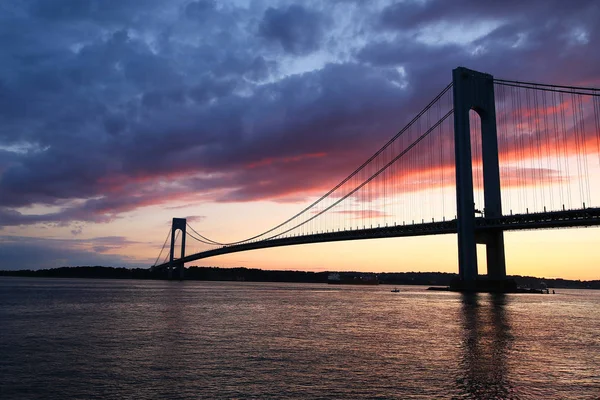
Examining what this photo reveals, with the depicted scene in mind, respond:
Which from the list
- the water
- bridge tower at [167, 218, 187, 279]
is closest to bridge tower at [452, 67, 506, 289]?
the water

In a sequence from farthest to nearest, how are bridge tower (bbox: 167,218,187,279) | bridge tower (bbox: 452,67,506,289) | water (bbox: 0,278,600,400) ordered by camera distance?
bridge tower (bbox: 167,218,187,279) < bridge tower (bbox: 452,67,506,289) < water (bbox: 0,278,600,400)

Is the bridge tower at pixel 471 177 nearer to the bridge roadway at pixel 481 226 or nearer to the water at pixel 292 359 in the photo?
the bridge roadway at pixel 481 226

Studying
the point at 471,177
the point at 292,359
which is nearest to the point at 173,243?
the point at 471,177

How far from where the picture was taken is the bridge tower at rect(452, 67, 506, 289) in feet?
180

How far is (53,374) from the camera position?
13.3 metres

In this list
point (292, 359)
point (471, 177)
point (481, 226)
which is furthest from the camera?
point (471, 177)

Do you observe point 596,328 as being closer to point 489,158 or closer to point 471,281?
point 471,281

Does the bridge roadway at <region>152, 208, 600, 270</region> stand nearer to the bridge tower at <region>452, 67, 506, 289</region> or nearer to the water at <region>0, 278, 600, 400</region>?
the bridge tower at <region>452, 67, 506, 289</region>

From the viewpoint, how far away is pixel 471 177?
5597 centimetres

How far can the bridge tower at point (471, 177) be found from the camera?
54812 millimetres

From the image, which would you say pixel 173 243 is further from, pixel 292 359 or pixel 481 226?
pixel 292 359

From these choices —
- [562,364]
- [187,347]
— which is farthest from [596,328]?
[187,347]

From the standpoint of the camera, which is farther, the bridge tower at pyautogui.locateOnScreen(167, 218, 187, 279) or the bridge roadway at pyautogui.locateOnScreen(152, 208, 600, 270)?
the bridge tower at pyautogui.locateOnScreen(167, 218, 187, 279)

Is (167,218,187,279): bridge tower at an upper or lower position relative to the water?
upper
